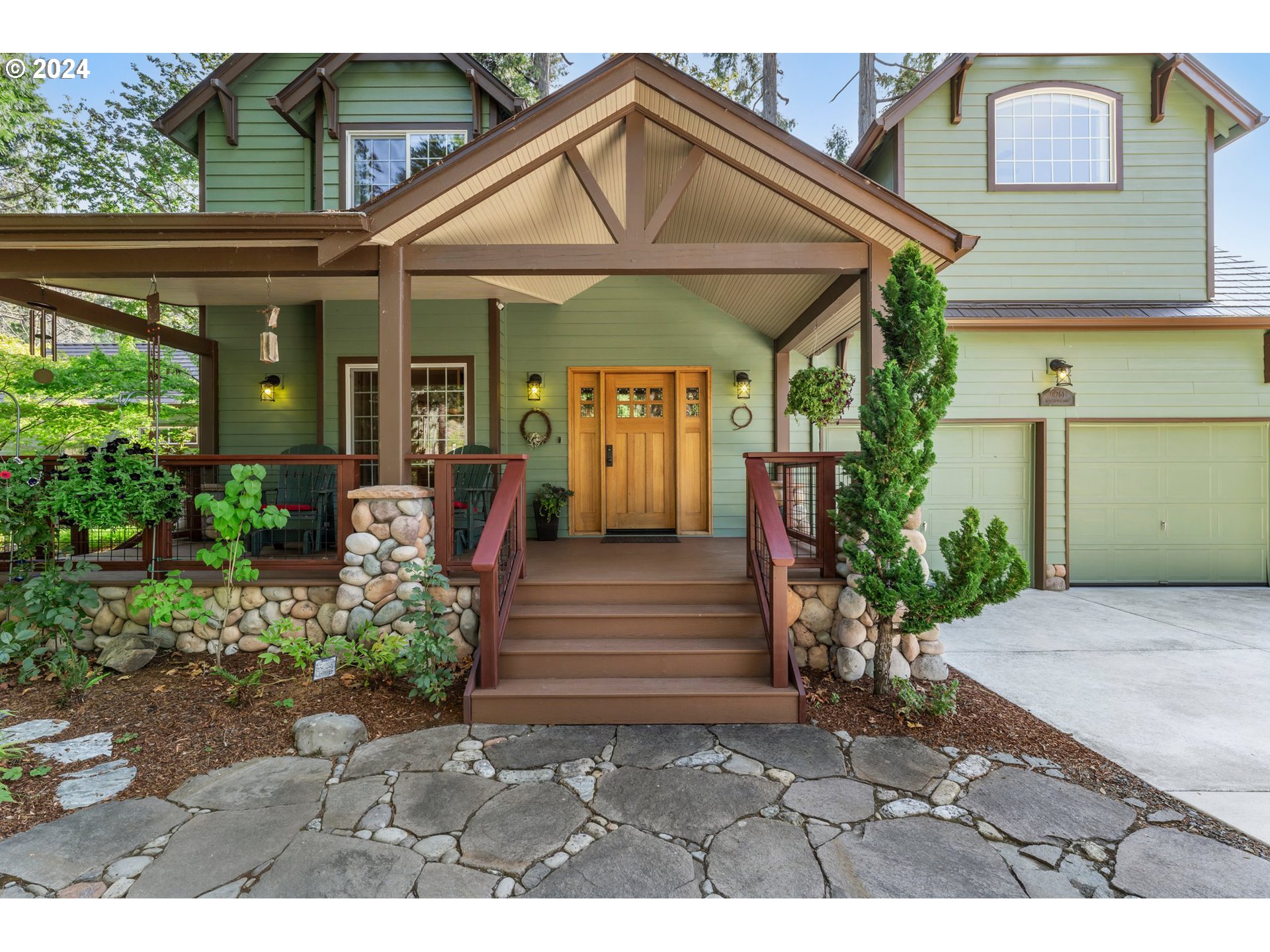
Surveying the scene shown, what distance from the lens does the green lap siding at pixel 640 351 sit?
6.61m

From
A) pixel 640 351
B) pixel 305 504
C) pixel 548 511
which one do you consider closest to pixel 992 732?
pixel 548 511

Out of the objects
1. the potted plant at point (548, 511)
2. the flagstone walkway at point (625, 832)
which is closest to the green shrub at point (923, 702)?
the flagstone walkway at point (625, 832)

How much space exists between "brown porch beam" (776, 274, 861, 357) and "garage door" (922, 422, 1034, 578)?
210 centimetres

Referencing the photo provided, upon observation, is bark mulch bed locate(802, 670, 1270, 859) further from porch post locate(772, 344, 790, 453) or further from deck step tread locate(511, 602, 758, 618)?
porch post locate(772, 344, 790, 453)

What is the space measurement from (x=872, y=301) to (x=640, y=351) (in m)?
3.21

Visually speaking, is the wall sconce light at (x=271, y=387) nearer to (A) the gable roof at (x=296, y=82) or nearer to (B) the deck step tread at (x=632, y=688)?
(A) the gable roof at (x=296, y=82)

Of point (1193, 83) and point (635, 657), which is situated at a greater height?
point (1193, 83)

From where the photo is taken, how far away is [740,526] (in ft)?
21.9

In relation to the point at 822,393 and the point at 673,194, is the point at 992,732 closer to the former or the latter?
the point at 822,393

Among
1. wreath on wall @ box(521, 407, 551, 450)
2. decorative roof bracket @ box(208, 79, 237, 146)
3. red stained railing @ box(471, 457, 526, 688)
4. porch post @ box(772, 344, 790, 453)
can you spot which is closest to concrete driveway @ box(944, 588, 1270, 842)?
porch post @ box(772, 344, 790, 453)

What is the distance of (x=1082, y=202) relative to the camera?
6.50 metres

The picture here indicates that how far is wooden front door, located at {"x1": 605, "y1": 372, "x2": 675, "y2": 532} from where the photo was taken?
6.69 meters

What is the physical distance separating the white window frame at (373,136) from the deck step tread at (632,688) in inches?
222
